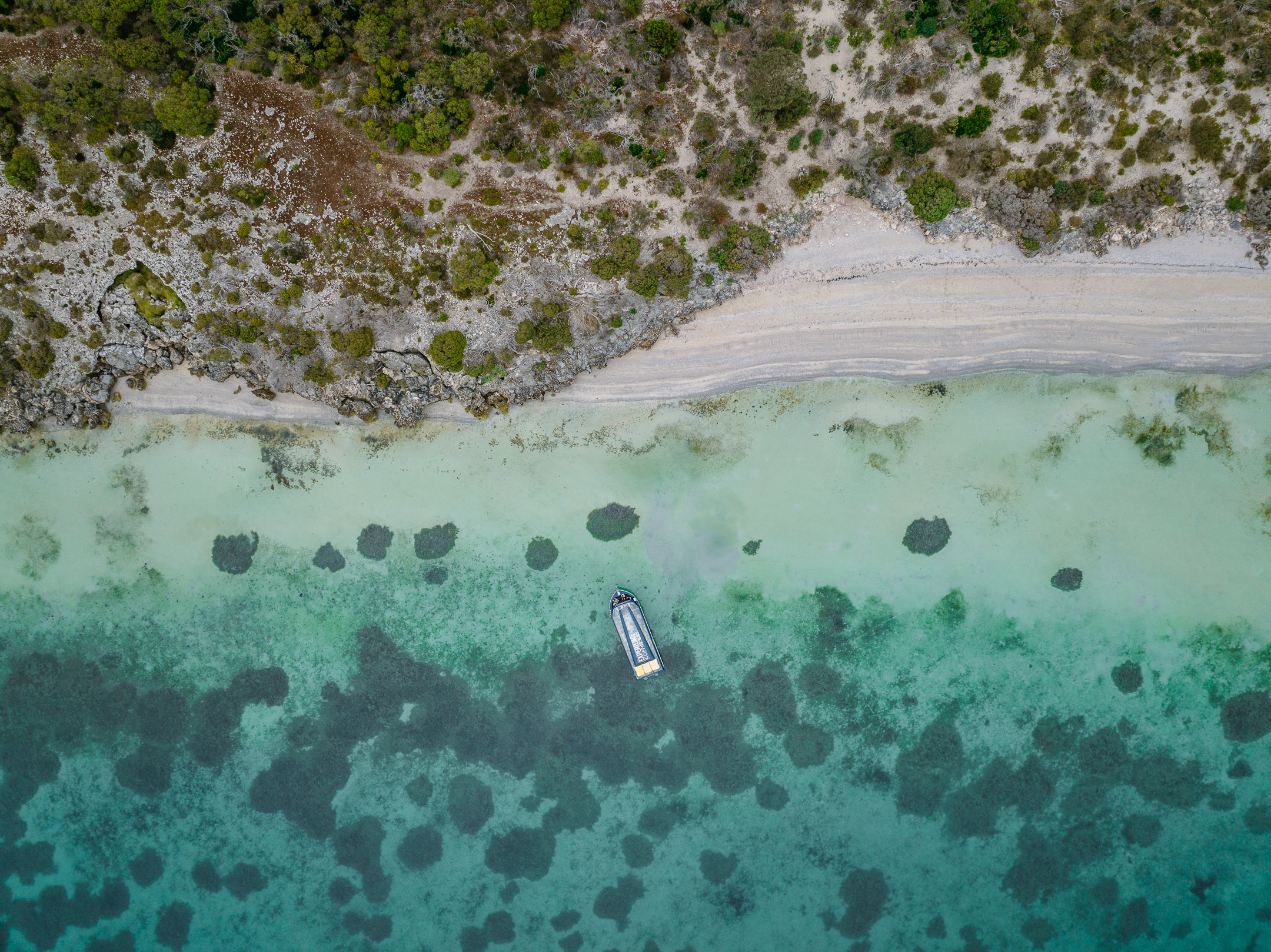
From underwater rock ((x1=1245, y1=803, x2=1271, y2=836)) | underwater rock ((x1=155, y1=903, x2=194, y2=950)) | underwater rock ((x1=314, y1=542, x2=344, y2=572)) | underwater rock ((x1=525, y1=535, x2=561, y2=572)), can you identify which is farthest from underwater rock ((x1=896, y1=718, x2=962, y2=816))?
underwater rock ((x1=155, y1=903, x2=194, y2=950))

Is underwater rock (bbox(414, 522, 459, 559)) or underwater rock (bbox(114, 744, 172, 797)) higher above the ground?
underwater rock (bbox(414, 522, 459, 559))

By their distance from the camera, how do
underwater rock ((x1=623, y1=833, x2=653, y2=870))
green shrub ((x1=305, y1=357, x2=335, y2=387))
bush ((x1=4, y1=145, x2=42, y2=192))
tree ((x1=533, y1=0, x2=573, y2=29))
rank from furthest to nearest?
1. underwater rock ((x1=623, y1=833, x2=653, y2=870))
2. green shrub ((x1=305, y1=357, x2=335, y2=387))
3. bush ((x1=4, y1=145, x2=42, y2=192))
4. tree ((x1=533, y1=0, x2=573, y2=29))

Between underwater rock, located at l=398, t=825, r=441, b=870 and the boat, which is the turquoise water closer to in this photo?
underwater rock, located at l=398, t=825, r=441, b=870

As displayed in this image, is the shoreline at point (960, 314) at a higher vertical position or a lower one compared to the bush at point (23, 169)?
lower

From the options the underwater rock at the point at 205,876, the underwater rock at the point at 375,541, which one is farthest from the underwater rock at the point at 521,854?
the underwater rock at the point at 375,541

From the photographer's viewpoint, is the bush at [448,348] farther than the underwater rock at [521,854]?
No

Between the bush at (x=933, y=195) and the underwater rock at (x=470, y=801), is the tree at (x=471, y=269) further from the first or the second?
the underwater rock at (x=470, y=801)

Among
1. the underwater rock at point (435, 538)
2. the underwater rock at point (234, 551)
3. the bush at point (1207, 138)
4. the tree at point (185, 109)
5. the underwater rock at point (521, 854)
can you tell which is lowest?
the underwater rock at point (521, 854)
